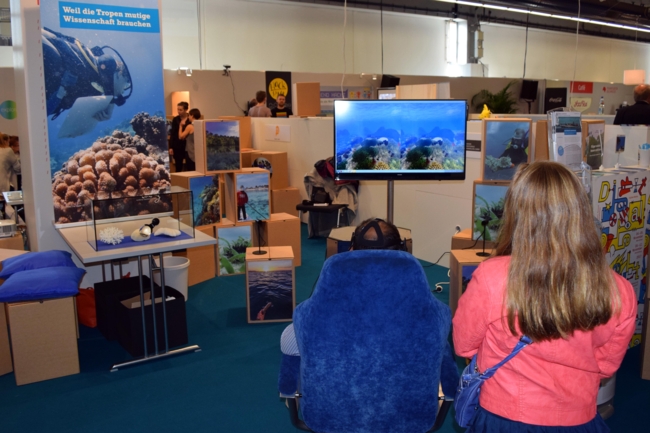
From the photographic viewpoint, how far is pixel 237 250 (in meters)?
5.29

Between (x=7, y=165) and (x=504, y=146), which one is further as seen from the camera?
(x=7, y=165)

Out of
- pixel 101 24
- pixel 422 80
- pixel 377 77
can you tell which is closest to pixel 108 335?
pixel 101 24

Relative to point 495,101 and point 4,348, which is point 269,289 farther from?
point 495,101

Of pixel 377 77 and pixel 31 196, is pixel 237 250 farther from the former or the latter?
pixel 377 77

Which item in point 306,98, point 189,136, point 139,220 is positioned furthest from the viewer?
point 189,136

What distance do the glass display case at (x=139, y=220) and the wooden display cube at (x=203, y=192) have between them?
1497 mm

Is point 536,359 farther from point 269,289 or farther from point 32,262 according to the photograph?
point 32,262

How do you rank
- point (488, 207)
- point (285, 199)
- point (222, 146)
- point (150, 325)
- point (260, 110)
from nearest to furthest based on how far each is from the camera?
point (150, 325) < point (488, 207) < point (222, 146) < point (285, 199) < point (260, 110)

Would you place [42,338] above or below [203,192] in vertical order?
below

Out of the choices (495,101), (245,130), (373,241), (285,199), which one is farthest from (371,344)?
(495,101)

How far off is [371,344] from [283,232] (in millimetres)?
3901

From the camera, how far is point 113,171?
13.2ft

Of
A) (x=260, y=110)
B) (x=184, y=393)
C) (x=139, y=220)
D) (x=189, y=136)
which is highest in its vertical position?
(x=260, y=110)

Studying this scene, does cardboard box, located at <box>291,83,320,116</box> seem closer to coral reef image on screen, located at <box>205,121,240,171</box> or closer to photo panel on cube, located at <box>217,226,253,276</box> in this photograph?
coral reef image on screen, located at <box>205,121,240,171</box>
